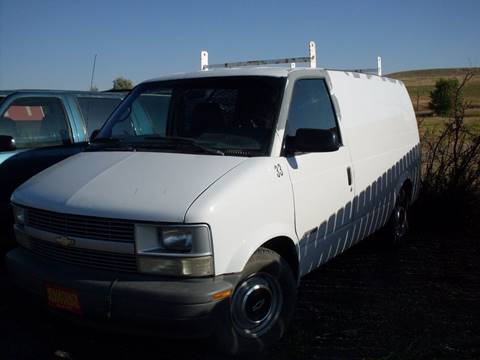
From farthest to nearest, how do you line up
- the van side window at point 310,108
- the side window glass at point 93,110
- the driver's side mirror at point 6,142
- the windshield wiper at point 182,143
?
1. the side window glass at point 93,110
2. the driver's side mirror at point 6,142
3. the van side window at point 310,108
4. the windshield wiper at point 182,143

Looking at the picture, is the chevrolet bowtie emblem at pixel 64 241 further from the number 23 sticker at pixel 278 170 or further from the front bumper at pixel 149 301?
the number 23 sticker at pixel 278 170

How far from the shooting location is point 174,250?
9.66 feet

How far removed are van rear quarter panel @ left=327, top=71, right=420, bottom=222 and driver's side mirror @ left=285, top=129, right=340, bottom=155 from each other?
92 centimetres

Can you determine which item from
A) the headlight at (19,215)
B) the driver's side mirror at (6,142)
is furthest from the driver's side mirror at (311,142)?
the driver's side mirror at (6,142)

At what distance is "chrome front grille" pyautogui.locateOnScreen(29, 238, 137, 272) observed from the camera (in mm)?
3037

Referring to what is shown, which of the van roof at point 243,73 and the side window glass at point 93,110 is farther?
the side window glass at point 93,110

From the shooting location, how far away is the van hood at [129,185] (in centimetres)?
301

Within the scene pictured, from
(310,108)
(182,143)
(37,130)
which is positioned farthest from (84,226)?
(37,130)

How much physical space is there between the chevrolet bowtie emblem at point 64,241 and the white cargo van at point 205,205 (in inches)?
0.5

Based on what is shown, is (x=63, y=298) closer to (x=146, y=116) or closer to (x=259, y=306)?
(x=259, y=306)

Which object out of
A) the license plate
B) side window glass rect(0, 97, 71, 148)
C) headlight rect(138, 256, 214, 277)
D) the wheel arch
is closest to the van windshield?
the wheel arch

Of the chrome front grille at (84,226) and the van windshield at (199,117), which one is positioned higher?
the van windshield at (199,117)

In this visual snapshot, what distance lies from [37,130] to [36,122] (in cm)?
15

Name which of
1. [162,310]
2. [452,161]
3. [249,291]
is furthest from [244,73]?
[452,161]
